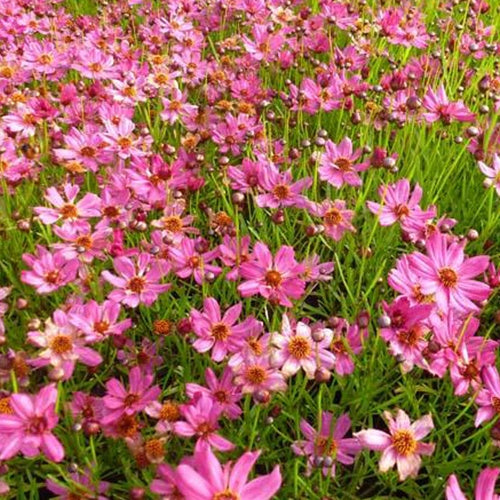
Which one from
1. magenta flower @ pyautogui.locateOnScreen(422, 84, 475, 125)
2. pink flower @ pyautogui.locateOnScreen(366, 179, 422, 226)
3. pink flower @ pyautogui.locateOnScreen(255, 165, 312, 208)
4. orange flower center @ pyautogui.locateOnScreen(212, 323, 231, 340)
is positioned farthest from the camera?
magenta flower @ pyautogui.locateOnScreen(422, 84, 475, 125)

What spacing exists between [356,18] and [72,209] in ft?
6.39

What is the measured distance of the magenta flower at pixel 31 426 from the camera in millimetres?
1019

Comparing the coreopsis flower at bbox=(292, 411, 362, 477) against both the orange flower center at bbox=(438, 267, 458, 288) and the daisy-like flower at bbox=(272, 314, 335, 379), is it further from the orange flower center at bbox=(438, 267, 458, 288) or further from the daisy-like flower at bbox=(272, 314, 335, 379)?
the orange flower center at bbox=(438, 267, 458, 288)

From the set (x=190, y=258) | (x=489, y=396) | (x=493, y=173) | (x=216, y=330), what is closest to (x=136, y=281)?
(x=190, y=258)

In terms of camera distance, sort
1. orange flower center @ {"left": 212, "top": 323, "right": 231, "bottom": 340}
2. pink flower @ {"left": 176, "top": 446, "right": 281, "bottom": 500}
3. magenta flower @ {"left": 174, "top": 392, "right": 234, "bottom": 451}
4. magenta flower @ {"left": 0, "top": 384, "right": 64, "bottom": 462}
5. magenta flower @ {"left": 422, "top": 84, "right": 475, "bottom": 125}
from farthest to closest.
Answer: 1. magenta flower @ {"left": 422, "top": 84, "right": 475, "bottom": 125}
2. orange flower center @ {"left": 212, "top": 323, "right": 231, "bottom": 340}
3. magenta flower @ {"left": 174, "top": 392, "right": 234, "bottom": 451}
4. magenta flower @ {"left": 0, "top": 384, "right": 64, "bottom": 462}
5. pink flower @ {"left": 176, "top": 446, "right": 281, "bottom": 500}

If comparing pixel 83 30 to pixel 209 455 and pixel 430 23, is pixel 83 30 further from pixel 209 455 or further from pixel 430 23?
pixel 209 455

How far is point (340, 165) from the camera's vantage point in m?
1.80

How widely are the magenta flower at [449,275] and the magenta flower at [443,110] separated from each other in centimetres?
75

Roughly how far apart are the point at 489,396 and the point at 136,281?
0.85 meters

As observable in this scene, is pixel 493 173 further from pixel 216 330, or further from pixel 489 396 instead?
pixel 216 330

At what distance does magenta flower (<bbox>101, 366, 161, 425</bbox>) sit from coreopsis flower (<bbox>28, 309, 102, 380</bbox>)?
0.08m

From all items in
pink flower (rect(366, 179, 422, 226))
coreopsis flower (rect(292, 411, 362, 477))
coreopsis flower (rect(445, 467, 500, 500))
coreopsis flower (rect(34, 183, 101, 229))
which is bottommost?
coreopsis flower (rect(292, 411, 362, 477))

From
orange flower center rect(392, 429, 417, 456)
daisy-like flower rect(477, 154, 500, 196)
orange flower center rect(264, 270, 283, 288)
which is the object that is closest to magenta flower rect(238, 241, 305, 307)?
orange flower center rect(264, 270, 283, 288)

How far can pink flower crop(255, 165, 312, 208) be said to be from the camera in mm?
1720
